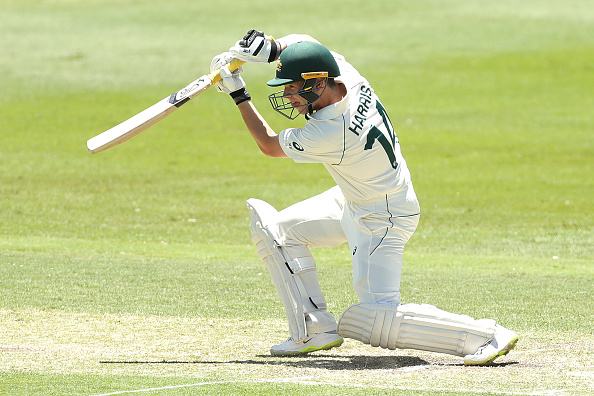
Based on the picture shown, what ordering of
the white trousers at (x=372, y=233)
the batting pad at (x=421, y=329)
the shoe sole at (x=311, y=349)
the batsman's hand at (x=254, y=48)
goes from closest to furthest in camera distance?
the batting pad at (x=421, y=329), the white trousers at (x=372, y=233), the shoe sole at (x=311, y=349), the batsman's hand at (x=254, y=48)

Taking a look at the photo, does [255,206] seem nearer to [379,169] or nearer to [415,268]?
[379,169]

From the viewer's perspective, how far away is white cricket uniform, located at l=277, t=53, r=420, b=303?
498cm

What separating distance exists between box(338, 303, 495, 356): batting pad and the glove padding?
153 cm

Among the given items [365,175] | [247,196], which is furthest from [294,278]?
[247,196]

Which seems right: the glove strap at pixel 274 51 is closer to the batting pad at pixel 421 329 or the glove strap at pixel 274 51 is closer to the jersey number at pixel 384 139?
the jersey number at pixel 384 139

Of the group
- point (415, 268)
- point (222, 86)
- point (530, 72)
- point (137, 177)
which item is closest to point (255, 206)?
point (222, 86)

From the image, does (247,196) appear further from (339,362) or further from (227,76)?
(339,362)

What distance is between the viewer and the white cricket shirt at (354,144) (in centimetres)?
496

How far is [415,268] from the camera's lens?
29.6 ft

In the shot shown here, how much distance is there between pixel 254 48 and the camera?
5.38m

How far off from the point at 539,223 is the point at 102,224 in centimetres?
571

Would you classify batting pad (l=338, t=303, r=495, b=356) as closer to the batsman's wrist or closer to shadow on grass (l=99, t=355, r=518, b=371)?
shadow on grass (l=99, t=355, r=518, b=371)

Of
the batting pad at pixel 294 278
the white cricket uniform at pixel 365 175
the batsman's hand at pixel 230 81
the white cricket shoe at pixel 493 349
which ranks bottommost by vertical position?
the white cricket shoe at pixel 493 349

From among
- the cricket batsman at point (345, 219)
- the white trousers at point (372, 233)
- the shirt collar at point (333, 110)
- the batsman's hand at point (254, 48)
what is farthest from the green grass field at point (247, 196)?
the batsman's hand at point (254, 48)
